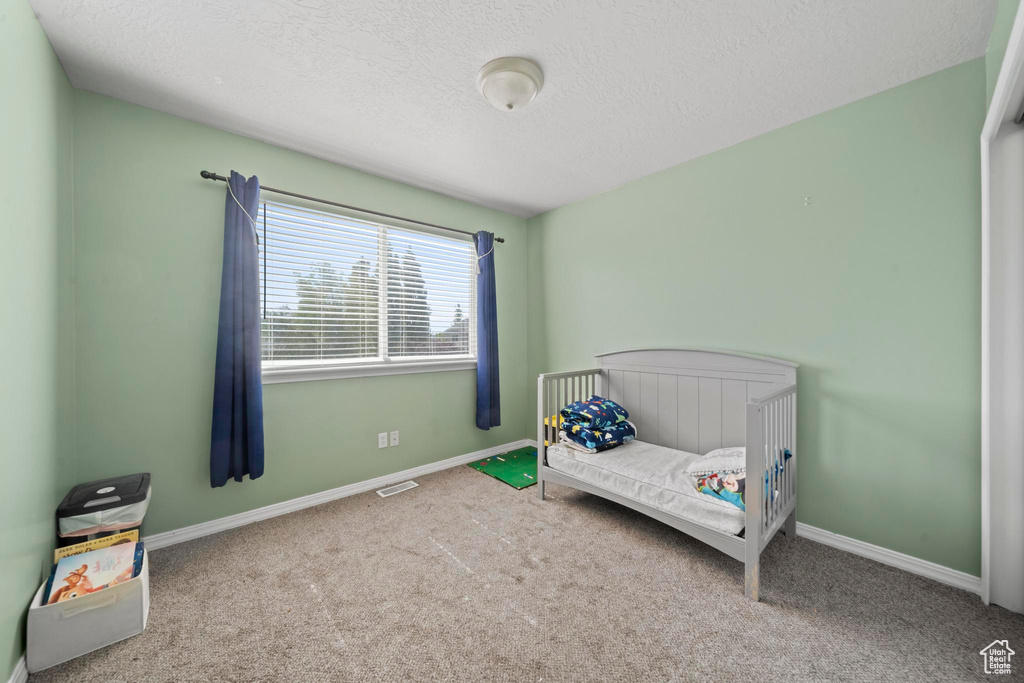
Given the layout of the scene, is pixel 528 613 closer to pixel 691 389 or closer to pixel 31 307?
pixel 691 389

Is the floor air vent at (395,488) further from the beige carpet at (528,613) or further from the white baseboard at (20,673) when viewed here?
Answer: the white baseboard at (20,673)

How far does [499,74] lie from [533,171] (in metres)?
1.08

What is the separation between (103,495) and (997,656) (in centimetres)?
356

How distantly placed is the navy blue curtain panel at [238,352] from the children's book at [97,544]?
429 mm

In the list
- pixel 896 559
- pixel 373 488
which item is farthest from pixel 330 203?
pixel 896 559

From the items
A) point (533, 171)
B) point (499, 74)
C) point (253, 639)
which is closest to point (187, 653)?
point (253, 639)

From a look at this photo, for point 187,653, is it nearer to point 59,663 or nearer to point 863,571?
point 59,663

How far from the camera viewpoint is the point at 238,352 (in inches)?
83.0

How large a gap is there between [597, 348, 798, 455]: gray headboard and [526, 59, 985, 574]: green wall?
0.40 feet

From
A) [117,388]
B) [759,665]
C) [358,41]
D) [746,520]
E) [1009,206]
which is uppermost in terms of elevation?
[358,41]


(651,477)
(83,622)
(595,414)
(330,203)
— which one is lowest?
(83,622)

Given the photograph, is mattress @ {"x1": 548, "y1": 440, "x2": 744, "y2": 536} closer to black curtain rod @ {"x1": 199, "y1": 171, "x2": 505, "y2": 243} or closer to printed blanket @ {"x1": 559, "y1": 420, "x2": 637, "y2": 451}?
printed blanket @ {"x1": 559, "y1": 420, "x2": 637, "y2": 451}

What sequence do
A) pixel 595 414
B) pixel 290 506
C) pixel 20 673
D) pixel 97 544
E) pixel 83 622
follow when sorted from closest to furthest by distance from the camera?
pixel 20 673
pixel 83 622
pixel 97 544
pixel 290 506
pixel 595 414

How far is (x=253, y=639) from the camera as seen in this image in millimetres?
1412
